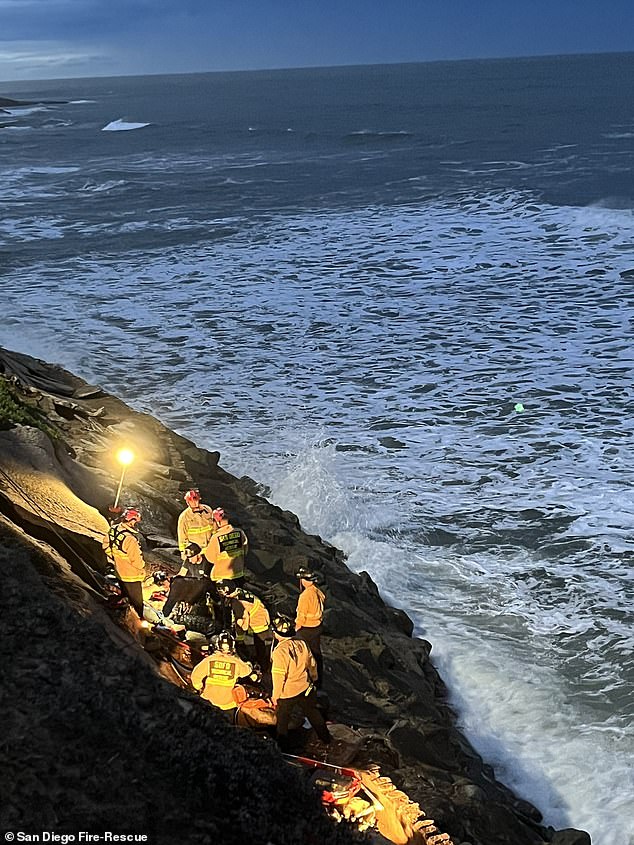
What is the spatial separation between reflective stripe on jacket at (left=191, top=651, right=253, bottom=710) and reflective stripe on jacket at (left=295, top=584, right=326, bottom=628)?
4.48 feet

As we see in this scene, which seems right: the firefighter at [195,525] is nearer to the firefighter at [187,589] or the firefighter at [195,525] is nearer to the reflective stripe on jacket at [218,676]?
the firefighter at [187,589]

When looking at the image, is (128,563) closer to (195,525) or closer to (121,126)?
(195,525)

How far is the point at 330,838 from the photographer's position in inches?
266

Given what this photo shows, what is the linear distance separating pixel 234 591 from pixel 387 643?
244cm

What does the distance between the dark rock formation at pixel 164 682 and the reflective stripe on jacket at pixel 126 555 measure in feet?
1.36

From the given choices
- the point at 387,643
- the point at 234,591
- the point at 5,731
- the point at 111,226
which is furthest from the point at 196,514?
the point at 111,226

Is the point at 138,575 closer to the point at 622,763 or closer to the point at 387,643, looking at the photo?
the point at 387,643

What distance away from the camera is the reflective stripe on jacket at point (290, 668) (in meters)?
8.52

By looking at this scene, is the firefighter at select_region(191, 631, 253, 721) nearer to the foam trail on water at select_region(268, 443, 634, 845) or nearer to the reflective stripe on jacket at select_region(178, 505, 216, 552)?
the reflective stripe on jacket at select_region(178, 505, 216, 552)

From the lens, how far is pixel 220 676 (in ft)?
27.8

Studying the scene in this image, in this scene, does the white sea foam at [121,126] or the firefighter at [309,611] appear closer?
the firefighter at [309,611]

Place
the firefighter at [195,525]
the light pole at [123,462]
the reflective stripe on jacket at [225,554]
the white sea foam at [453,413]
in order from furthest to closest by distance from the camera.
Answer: the light pole at [123,462] → the white sea foam at [453,413] → the firefighter at [195,525] → the reflective stripe on jacket at [225,554]

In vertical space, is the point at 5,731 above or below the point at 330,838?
above

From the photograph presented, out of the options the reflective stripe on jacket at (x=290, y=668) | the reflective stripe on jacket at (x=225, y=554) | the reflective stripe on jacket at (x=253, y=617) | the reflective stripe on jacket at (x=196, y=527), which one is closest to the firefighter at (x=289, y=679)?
the reflective stripe on jacket at (x=290, y=668)
